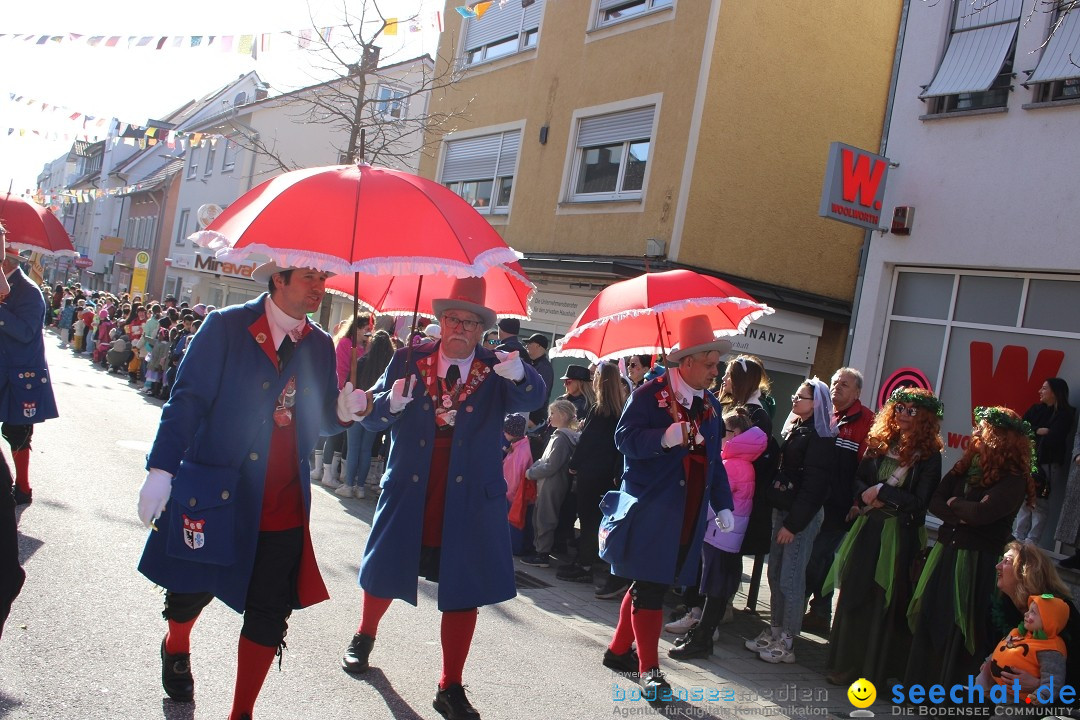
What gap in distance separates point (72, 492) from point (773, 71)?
1105cm

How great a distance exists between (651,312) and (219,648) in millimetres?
2756

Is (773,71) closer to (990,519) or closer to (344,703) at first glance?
(990,519)

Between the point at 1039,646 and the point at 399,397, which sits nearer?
the point at 399,397

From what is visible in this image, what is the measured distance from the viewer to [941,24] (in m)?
10.6

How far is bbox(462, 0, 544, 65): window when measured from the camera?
17.5 metres

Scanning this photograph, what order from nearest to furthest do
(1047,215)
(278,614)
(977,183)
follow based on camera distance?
(278,614)
(1047,215)
(977,183)

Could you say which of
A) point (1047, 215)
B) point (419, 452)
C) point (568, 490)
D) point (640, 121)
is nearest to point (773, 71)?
point (640, 121)

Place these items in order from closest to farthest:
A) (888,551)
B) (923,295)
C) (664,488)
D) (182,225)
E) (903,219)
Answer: (664,488), (888,551), (903,219), (923,295), (182,225)

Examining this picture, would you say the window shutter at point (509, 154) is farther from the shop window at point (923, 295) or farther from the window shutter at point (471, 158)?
the shop window at point (923, 295)

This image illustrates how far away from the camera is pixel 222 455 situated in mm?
3510

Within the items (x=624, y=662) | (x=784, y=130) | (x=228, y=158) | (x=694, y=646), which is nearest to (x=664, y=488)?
(x=624, y=662)

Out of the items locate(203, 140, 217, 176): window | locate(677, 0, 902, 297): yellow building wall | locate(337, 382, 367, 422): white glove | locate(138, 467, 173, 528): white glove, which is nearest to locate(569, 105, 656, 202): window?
locate(677, 0, 902, 297): yellow building wall

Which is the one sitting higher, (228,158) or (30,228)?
(228,158)

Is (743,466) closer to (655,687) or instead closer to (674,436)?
(674,436)
